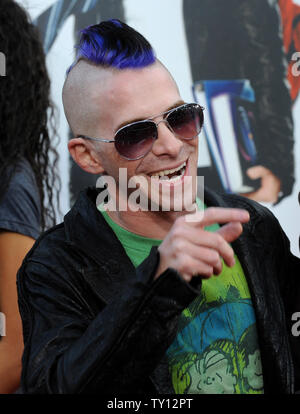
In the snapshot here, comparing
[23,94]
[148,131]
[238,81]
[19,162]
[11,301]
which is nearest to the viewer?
[148,131]

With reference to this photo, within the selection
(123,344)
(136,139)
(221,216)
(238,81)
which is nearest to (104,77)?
(136,139)

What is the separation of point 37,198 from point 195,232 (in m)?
1.02

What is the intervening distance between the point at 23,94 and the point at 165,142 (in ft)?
3.13

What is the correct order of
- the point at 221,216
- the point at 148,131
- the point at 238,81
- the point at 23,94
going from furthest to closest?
the point at 238,81 → the point at 23,94 → the point at 148,131 → the point at 221,216

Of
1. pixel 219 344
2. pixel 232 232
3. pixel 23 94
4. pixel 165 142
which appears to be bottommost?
pixel 219 344

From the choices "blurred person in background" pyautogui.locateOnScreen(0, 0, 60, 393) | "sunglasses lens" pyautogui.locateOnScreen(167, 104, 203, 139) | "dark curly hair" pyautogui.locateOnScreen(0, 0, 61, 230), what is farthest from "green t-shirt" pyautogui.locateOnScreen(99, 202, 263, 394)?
"dark curly hair" pyautogui.locateOnScreen(0, 0, 61, 230)

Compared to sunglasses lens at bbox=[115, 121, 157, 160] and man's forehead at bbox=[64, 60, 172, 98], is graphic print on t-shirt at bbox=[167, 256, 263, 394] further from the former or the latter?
man's forehead at bbox=[64, 60, 172, 98]

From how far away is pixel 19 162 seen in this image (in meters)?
2.18

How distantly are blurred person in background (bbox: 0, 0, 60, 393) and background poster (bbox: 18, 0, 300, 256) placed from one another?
0.32 meters

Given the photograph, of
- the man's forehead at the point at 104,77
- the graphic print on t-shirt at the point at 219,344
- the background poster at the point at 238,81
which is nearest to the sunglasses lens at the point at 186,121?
the man's forehead at the point at 104,77

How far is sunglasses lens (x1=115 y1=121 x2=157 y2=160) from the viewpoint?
1.59m

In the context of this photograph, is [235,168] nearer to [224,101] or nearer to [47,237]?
[224,101]

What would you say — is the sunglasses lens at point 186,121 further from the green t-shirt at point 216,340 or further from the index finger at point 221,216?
the index finger at point 221,216

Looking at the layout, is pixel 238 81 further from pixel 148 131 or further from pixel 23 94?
pixel 148 131
